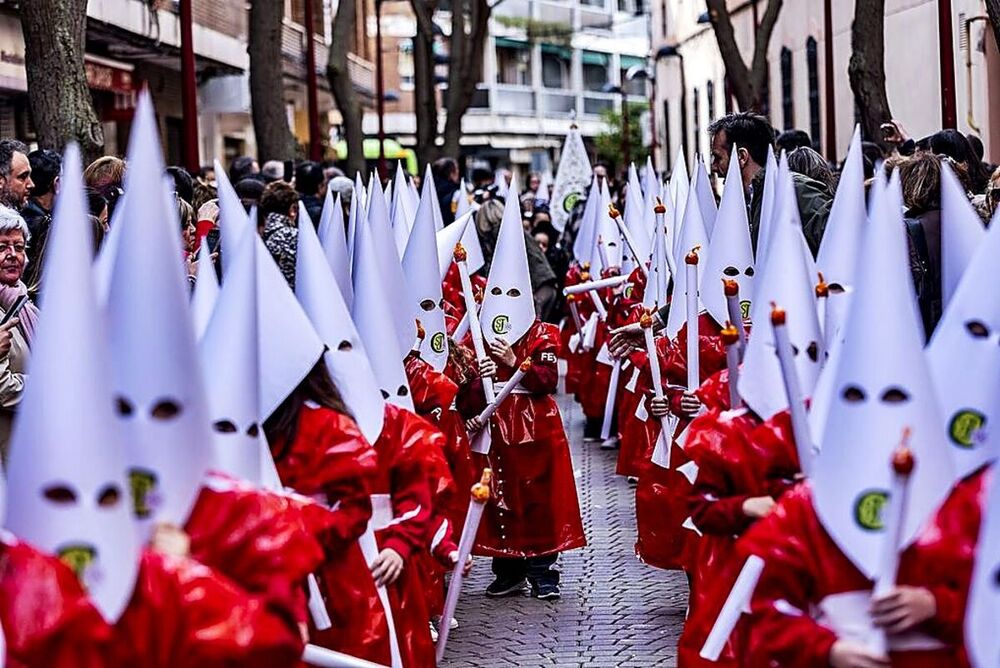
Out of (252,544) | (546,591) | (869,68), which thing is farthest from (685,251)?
(869,68)

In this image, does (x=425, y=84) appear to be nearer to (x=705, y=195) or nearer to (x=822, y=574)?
(x=705, y=195)

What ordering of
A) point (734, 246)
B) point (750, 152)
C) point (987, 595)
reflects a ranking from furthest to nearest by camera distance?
point (750, 152) < point (734, 246) < point (987, 595)

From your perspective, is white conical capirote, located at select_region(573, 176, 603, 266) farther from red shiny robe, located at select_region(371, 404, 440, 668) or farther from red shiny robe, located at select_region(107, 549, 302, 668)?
red shiny robe, located at select_region(107, 549, 302, 668)

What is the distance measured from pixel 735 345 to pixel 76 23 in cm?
675

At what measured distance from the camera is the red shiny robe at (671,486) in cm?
833

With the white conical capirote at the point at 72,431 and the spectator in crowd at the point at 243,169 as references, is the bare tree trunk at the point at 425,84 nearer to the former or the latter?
the spectator in crowd at the point at 243,169

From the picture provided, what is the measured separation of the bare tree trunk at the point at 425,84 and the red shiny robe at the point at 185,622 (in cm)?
2498

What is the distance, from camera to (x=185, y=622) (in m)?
4.30

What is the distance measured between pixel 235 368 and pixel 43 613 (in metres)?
0.96

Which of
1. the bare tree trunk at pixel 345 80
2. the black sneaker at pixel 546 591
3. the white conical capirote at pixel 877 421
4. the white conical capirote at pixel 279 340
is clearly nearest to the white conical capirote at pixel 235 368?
the white conical capirote at pixel 279 340

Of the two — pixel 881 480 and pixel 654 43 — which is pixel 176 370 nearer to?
pixel 881 480

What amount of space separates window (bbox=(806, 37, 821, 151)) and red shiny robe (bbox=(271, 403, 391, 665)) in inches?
966

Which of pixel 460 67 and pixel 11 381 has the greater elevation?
pixel 460 67

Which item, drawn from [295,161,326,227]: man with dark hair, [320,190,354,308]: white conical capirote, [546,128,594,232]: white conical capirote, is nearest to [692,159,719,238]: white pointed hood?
[320,190,354,308]: white conical capirote
